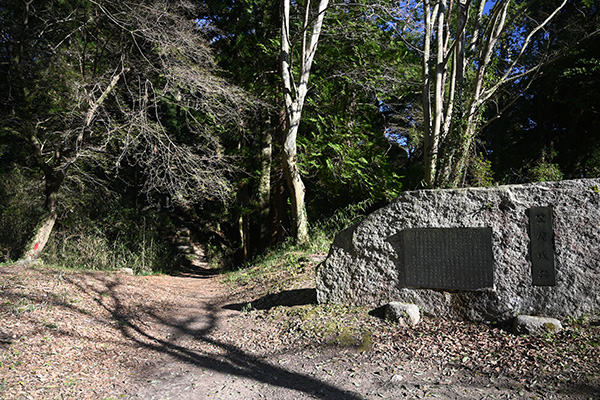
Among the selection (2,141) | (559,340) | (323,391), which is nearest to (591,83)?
(559,340)

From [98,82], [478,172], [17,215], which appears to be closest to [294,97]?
[98,82]

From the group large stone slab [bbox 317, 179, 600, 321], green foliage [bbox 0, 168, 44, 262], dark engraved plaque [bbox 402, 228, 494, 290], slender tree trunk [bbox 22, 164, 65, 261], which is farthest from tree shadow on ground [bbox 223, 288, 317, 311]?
green foliage [bbox 0, 168, 44, 262]

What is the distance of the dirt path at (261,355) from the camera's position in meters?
3.47

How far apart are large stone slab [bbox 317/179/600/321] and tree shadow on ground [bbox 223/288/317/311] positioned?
50cm

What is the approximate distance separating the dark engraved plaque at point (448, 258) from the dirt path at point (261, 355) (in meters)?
0.49

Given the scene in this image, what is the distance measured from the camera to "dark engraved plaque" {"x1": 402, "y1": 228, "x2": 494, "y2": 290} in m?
4.68

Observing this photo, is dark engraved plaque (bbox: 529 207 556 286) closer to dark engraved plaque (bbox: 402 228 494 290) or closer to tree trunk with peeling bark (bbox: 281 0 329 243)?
dark engraved plaque (bbox: 402 228 494 290)

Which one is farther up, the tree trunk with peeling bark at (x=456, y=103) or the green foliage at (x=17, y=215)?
the tree trunk with peeling bark at (x=456, y=103)

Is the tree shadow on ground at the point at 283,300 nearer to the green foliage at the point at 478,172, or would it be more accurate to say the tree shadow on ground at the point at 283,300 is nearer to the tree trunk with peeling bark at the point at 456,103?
the tree trunk with peeling bark at the point at 456,103

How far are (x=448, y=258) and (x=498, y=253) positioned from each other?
533 millimetres

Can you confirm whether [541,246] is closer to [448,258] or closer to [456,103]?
[448,258]

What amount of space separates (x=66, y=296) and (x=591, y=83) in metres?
14.8

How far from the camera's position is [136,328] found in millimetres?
5242

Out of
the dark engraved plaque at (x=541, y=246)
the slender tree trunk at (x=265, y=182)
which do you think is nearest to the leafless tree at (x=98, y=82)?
the slender tree trunk at (x=265, y=182)
